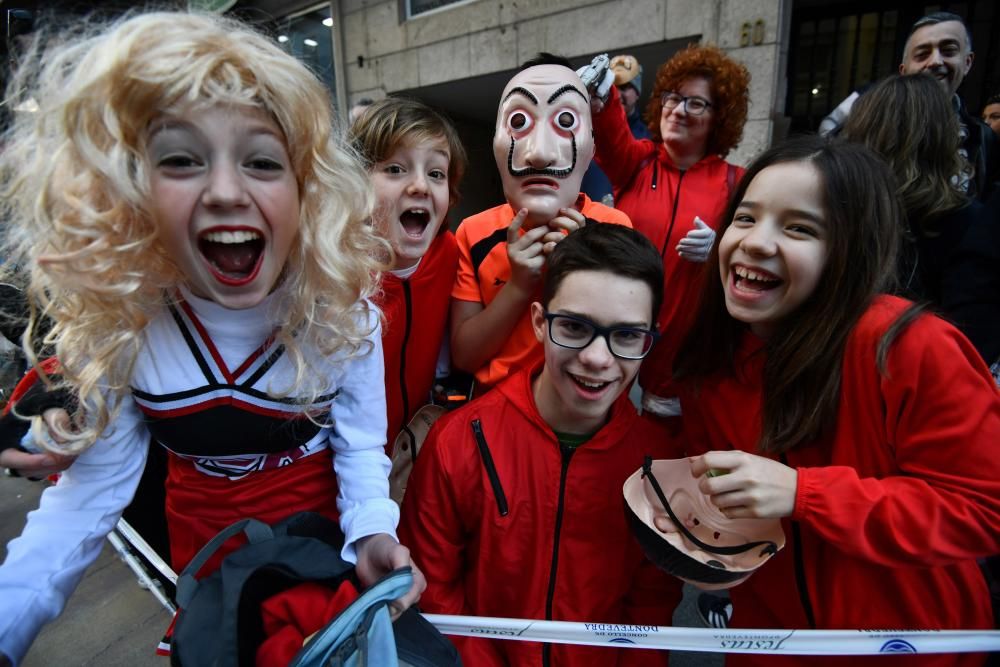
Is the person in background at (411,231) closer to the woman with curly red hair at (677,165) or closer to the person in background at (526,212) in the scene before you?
the person in background at (526,212)

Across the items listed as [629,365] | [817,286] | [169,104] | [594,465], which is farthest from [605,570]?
[169,104]

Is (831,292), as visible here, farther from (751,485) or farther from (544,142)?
(544,142)

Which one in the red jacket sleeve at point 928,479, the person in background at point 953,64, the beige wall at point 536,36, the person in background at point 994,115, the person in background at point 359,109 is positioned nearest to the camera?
the red jacket sleeve at point 928,479

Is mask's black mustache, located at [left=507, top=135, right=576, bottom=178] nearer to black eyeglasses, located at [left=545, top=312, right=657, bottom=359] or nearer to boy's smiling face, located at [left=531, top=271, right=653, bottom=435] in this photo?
boy's smiling face, located at [left=531, top=271, right=653, bottom=435]

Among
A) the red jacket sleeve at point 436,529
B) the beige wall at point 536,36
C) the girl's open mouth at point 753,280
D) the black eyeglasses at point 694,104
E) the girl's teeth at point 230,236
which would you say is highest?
the beige wall at point 536,36

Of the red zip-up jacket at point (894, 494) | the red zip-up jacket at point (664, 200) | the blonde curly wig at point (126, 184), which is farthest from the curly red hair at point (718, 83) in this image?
the blonde curly wig at point (126, 184)

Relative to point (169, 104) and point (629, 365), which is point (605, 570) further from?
point (169, 104)

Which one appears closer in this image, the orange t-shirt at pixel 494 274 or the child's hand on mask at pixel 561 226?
the child's hand on mask at pixel 561 226

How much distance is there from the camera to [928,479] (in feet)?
3.63

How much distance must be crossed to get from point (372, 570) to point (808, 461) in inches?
42.7

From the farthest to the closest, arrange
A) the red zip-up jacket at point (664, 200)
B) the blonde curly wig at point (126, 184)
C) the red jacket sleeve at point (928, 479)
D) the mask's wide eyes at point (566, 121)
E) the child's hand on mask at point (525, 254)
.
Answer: the red zip-up jacket at point (664, 200), the mask's wide eyes at point (566, 121), the child's hand on mask at point (525, 254), the red jacket sleeve at point (928, 479), the blonde curly wig at point (126, 184)

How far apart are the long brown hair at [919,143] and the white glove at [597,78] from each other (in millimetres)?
928

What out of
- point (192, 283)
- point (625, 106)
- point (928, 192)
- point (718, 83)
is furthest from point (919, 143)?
point (192, 283)

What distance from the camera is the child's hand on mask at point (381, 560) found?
3.76 feet
